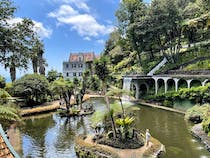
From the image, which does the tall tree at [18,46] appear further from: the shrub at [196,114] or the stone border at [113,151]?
the shrub at [196,114]

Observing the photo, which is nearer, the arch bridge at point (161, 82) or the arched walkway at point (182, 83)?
the arch bridge at point (161, 82)

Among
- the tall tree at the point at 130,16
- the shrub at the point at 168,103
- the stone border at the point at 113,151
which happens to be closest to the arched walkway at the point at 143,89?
the tall tree at the point at 130,16

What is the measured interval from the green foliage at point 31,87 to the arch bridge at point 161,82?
13136 mm

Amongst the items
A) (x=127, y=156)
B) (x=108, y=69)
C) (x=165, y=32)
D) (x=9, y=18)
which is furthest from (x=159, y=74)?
(x=9, y=18)

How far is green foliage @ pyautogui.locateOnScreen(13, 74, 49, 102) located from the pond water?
6905mm

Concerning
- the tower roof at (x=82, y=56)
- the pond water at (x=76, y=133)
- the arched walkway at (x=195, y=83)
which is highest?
the tower roof at (x=82, y=56)

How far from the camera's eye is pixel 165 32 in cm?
4184

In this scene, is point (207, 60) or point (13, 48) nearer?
point (13, 48)

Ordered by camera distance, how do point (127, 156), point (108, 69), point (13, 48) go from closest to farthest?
point (13, 48)
point (127, 156)
point (108, 69)

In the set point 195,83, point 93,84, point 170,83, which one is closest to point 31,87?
point 170,83

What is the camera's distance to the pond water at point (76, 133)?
1705cm

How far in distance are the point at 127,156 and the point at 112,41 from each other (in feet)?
201

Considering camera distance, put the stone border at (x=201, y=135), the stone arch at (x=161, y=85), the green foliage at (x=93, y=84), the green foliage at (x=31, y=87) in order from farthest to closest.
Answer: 1. the green foliage at (x=93, y=84)
2. the stone arch at (x=161, y=85)
3. the green foliage at (x=31, y=87)
4. the stone border at (x=201, y=135)

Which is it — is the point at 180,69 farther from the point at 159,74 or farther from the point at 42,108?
the point at 42,108
